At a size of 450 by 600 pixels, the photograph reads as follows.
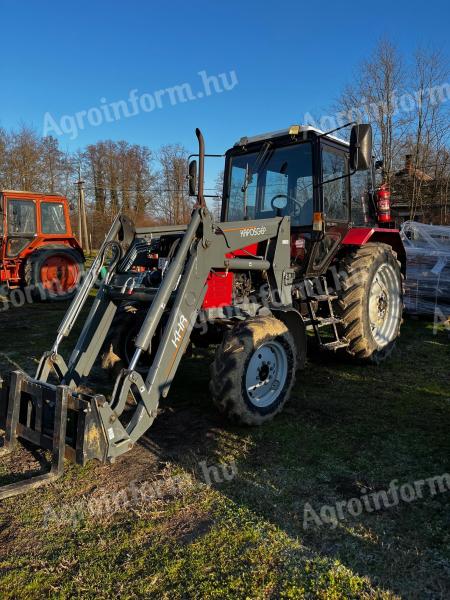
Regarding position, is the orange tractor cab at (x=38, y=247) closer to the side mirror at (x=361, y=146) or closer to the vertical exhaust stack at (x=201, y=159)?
the vertical exhaust stack at (x=201, y=159)

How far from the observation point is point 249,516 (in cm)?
283

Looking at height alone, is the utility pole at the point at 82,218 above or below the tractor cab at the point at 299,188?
above

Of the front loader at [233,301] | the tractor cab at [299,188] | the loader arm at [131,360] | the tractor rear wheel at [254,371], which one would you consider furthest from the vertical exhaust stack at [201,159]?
the tractor cab at [299,188]

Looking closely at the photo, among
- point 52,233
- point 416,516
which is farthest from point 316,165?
point 52,233

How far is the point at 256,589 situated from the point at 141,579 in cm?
56

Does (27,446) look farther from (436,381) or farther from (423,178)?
(423,178)

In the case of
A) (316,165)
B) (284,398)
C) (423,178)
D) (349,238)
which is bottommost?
(284,398)

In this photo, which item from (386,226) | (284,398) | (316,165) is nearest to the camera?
(284,398)

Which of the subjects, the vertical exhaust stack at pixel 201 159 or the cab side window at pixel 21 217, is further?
the cab side window at pixel 21 217

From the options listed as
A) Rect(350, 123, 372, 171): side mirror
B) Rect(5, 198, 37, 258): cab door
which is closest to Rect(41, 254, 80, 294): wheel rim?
Rect(5, 198, 37, 258): cab door

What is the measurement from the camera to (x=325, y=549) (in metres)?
2.55

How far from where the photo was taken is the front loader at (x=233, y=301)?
3.38 metres

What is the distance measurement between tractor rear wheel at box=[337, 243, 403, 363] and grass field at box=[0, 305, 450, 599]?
97 cm

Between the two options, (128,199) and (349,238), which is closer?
(349,238)
